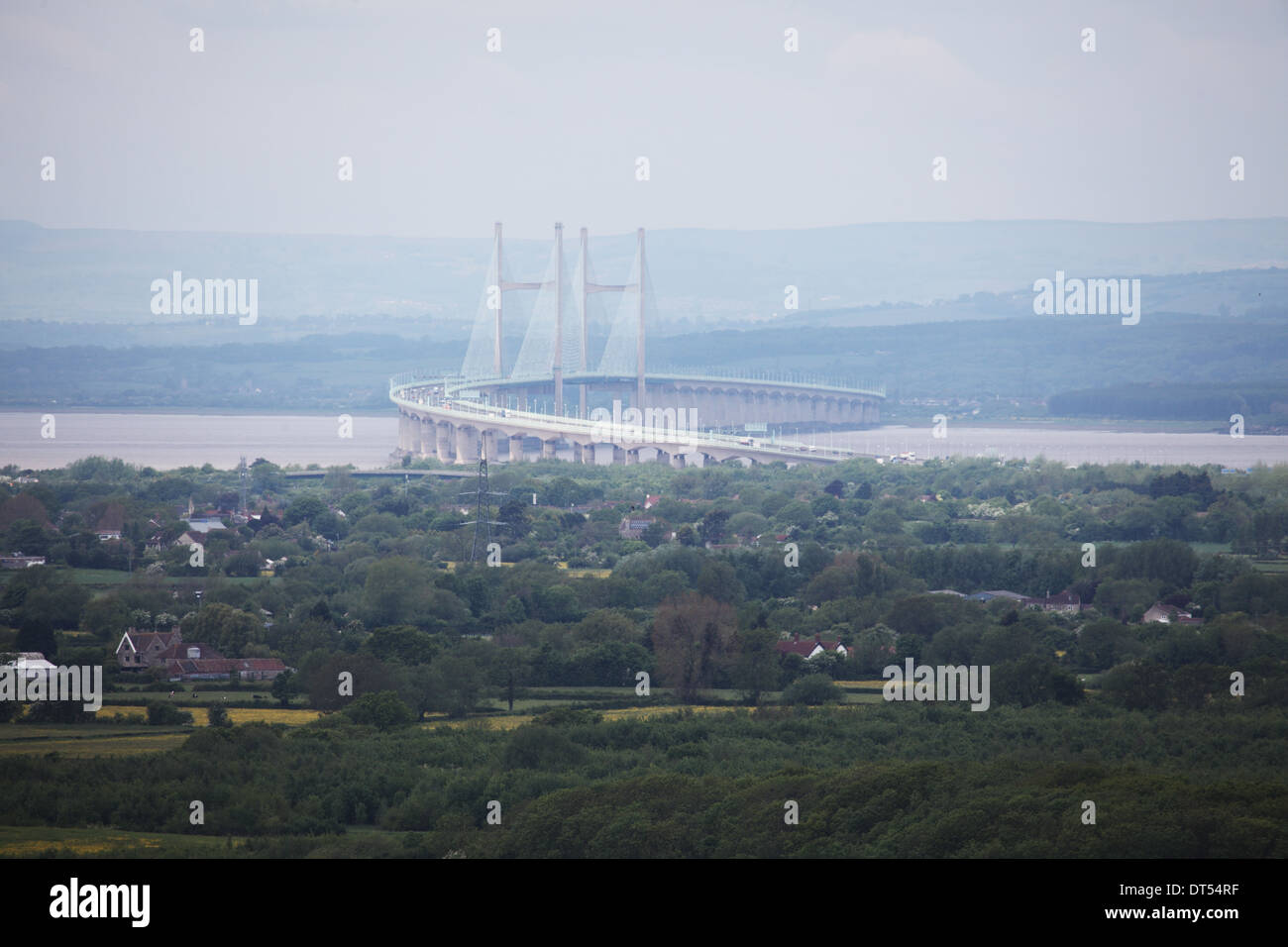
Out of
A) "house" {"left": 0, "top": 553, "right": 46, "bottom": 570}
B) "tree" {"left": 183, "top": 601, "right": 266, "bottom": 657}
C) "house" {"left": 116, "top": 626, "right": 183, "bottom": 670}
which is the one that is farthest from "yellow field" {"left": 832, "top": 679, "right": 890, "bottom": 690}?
"house" {"left": 0, "top": 553, "right": 46, "bottom": 570}

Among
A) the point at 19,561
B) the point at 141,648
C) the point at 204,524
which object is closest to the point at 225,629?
the point at 141,648

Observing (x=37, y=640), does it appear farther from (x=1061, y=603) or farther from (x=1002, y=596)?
(x=1061, y=603)

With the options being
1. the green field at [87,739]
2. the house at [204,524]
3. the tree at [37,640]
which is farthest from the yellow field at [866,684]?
the house at [204,524]

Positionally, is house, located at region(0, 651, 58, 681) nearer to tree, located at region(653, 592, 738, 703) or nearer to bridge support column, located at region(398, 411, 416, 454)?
tree, located at region(653, 592, 738, 703)

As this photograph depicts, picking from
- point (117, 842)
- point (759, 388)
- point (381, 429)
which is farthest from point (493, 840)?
point (381, 429)
